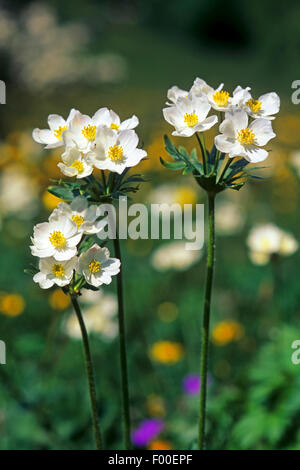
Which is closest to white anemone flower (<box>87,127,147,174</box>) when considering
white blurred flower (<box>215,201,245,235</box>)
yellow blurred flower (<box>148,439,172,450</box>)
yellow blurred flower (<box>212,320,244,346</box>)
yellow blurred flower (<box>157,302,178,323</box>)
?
yellow blurred flower (<box>148,439,172,450</box>)

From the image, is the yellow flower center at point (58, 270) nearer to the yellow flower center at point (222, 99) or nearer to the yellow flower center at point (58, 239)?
the yellow flower center at point (58, 239)

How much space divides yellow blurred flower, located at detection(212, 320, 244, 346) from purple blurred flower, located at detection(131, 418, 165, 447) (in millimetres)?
542

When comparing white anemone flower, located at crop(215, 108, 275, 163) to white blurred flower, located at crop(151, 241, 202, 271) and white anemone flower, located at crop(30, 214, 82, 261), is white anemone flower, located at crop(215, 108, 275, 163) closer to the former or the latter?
white anemone flower, located at crop(30, 214, 82, 261)

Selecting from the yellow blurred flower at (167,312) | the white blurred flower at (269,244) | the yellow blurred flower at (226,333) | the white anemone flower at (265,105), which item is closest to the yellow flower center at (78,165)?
the white anemone flower at (265,105)

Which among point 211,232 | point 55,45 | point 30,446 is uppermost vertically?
point 55,45

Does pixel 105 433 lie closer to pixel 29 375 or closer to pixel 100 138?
pixel 29 375

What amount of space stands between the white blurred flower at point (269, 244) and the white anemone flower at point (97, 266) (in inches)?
37.3

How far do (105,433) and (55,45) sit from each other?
5247mm

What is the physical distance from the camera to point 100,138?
Answer: 3.02 ft

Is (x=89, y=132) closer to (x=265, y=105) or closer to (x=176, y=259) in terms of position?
(x=265, y=105)

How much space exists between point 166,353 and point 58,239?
1402 millimetres

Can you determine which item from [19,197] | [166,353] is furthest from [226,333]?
[19,197]

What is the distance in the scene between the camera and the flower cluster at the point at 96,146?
0.91 m

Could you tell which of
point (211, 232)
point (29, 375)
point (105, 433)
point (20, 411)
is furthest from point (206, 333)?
point (29, 375)
